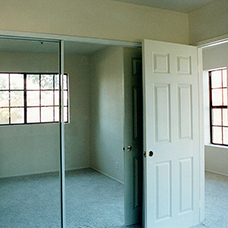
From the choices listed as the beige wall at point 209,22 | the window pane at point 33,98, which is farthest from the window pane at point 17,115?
the beige wall at point 209,22

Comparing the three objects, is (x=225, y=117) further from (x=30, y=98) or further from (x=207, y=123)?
(x=30, y=98)

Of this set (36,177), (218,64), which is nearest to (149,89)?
(36,177)

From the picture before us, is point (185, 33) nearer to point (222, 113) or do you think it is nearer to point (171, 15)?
point (171, 15)

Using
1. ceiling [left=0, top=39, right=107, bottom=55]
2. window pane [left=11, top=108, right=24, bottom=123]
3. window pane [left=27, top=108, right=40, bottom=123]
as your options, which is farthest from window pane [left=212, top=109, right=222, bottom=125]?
window pane [left=11, top=108, right=24, bottom=123]

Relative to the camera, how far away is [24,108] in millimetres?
2527

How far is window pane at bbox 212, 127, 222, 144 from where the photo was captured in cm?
573

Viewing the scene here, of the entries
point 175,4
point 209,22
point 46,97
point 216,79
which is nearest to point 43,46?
point 46,97

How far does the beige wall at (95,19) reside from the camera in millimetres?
2355

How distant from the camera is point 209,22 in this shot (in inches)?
117

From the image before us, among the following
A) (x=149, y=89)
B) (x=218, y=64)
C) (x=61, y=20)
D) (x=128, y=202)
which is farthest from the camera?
(x=218, y=64)

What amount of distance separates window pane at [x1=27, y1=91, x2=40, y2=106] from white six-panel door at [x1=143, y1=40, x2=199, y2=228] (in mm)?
1152

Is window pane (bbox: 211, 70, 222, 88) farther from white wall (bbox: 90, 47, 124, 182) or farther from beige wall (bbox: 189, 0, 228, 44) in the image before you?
white wall (bbox: 90, 47, 124, 182)

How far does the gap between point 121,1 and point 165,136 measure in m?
1.61

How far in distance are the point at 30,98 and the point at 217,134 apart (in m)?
4.67
